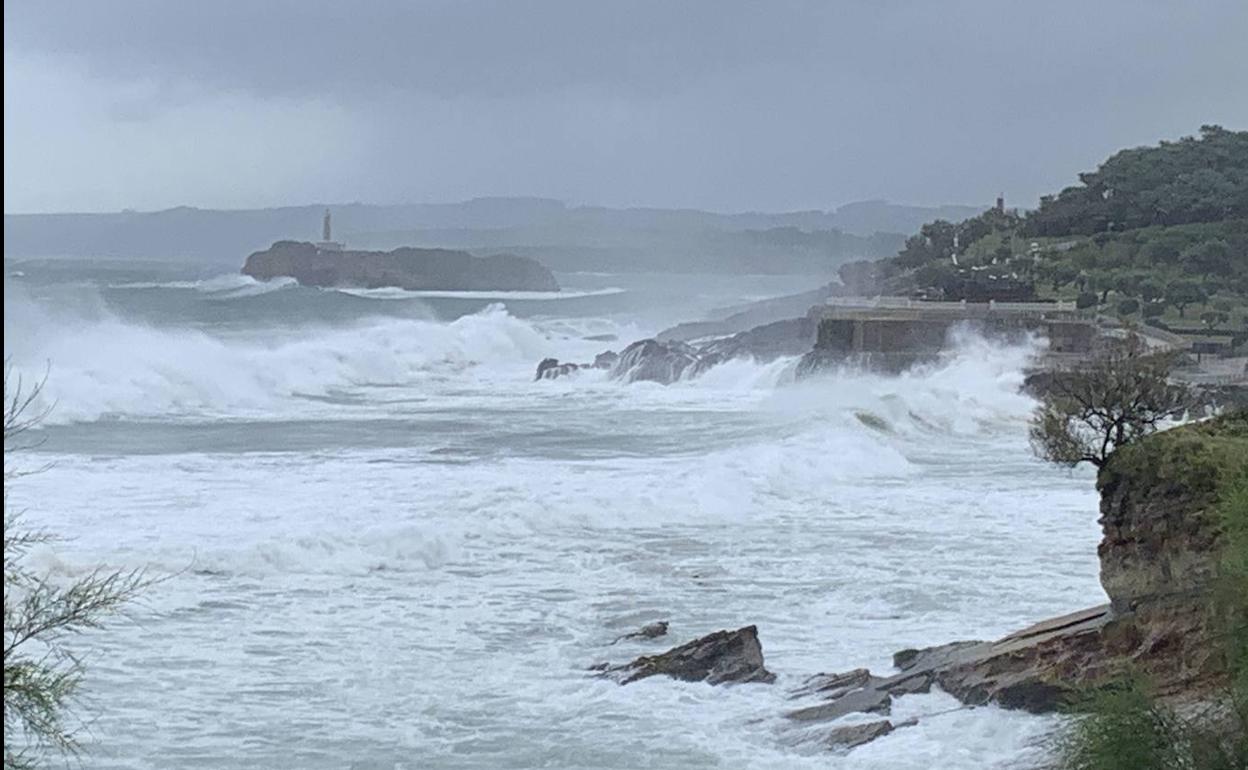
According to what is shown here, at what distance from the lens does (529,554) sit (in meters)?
21.3

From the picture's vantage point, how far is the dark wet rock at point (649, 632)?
1655 cm

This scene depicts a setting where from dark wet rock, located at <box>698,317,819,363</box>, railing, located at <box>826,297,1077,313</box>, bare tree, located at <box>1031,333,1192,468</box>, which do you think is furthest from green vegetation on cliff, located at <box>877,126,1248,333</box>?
bare tree, located at <box>1031,333,1192,468</box>

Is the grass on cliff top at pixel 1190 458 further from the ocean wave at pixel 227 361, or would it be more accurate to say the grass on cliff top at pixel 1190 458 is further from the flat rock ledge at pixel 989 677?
the ocean wave at pixel 227 361

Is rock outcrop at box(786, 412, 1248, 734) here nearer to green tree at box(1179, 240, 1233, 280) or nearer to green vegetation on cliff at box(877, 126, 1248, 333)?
green vegetation on cliff at box(877, 126, 1248, 333)

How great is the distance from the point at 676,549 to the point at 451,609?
171 inches

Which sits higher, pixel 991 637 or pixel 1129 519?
pixel 1129 519

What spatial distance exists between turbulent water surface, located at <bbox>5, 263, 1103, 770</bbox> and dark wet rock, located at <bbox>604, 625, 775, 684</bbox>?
23cm

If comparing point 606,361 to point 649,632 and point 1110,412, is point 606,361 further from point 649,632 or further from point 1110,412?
point 1110,412

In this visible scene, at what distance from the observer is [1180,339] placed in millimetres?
49906

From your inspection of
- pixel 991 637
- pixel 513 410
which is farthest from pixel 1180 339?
pixel 991 637

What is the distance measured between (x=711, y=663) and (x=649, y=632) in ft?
5.26

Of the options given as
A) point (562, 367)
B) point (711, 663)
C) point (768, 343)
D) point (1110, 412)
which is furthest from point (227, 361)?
point (1110, 412)

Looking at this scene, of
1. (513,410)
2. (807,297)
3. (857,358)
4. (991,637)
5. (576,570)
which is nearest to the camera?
(991,637)

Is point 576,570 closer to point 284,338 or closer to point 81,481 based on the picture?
point 81,481
